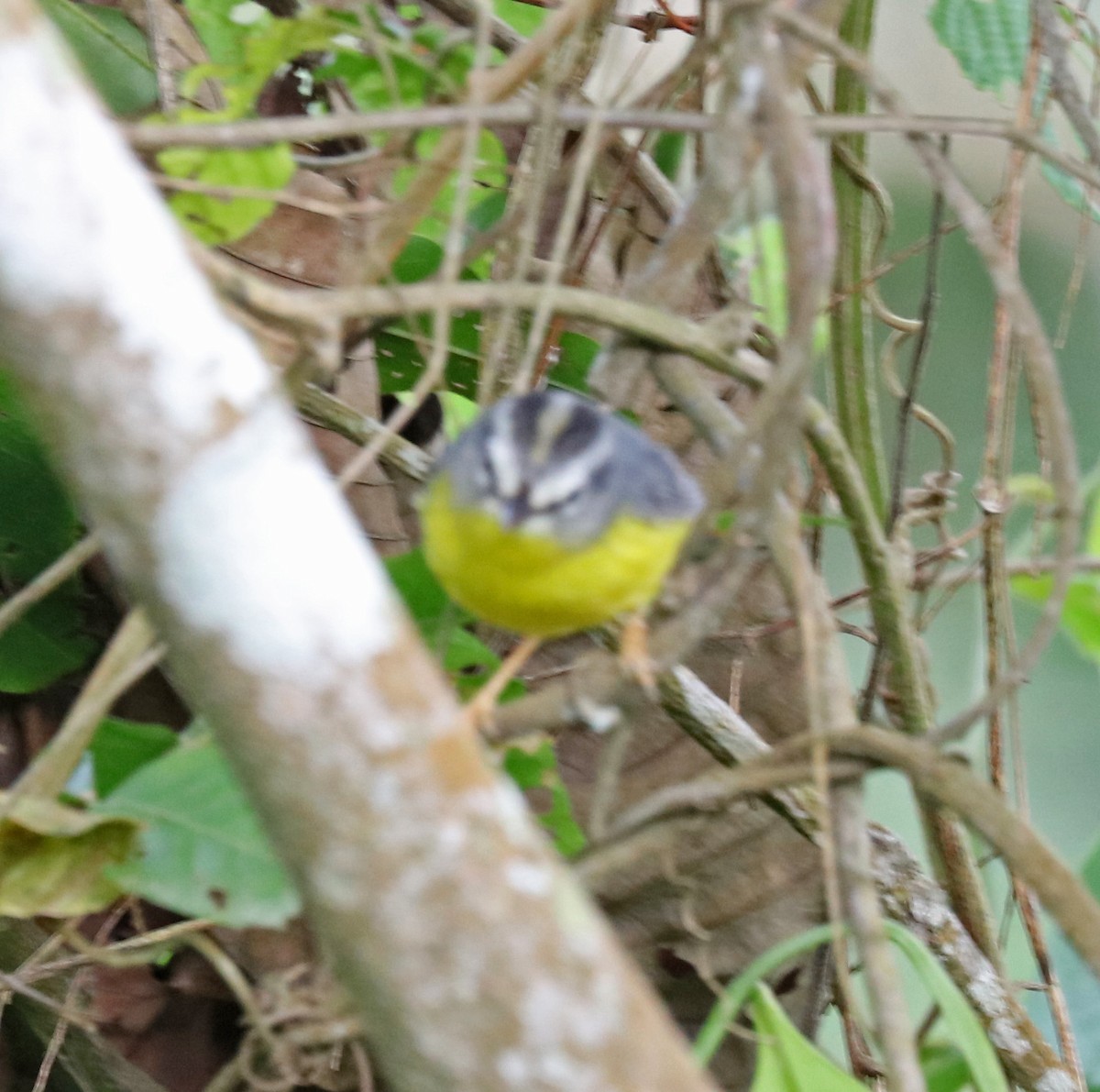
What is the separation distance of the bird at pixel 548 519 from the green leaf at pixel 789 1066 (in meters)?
0.33

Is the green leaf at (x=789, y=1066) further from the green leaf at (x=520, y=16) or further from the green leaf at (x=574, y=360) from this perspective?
the green leaf at (x=520, y=16)

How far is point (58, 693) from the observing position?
4.39 ft

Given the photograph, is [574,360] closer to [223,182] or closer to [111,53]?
[223,182]

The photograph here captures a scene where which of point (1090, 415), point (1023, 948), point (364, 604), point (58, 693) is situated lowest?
point (1023, 948)

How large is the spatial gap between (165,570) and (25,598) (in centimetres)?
43

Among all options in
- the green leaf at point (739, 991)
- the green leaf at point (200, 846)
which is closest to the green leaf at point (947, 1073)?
the green leaf at point (739, 991)

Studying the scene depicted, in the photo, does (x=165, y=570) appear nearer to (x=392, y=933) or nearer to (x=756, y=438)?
(x=392, y=933)

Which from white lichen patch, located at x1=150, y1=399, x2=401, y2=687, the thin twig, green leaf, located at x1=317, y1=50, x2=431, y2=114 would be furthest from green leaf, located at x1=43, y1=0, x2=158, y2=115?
white lichen patch, located at x1=150, y1=399, x2=401, y2=687

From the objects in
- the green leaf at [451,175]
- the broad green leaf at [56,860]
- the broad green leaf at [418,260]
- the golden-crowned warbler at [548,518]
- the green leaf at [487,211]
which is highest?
the green leaf at [451,175]

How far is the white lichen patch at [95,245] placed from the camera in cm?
55

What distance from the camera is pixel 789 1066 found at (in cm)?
97

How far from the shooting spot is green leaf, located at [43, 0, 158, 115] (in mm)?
1253

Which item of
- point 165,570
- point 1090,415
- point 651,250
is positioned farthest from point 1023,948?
point 165,570

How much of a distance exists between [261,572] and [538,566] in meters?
0.44
